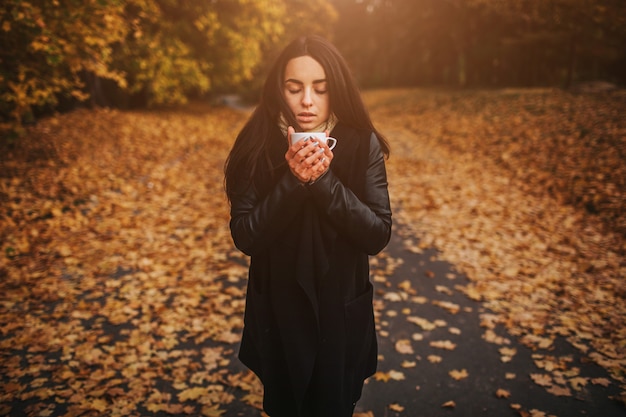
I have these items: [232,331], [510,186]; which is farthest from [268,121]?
[510,186]

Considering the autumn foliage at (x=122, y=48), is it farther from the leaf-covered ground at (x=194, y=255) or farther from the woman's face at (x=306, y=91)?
the woman's face at (x=306, y=91)

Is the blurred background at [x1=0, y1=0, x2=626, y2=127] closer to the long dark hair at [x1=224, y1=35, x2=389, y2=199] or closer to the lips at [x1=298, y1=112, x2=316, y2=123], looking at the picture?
the long dark hair at [x1=224, y1=35, x2=389, y2=199]

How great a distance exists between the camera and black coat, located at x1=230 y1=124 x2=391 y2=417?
182 cm

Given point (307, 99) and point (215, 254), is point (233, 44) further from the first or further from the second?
point (307, 99)

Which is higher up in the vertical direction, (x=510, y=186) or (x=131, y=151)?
(x=131, y=151)

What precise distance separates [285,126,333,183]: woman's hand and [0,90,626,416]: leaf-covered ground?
264 centimetres

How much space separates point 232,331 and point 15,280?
3046 mm

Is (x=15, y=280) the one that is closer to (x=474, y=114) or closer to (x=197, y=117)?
(x=197, y=117)

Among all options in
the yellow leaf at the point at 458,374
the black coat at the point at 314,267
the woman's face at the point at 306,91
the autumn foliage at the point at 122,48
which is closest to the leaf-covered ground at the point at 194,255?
the yellow leaf at the point at 458,374

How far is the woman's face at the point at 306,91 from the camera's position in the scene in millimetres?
1922

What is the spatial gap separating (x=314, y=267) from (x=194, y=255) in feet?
15.5

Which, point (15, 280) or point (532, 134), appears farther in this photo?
point (532, 134)

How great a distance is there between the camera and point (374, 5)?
44938mm

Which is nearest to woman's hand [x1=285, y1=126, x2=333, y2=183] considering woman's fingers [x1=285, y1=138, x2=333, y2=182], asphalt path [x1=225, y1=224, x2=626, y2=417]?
woman's fingers [x1=285, y1=138, x2=333, y2=182]
